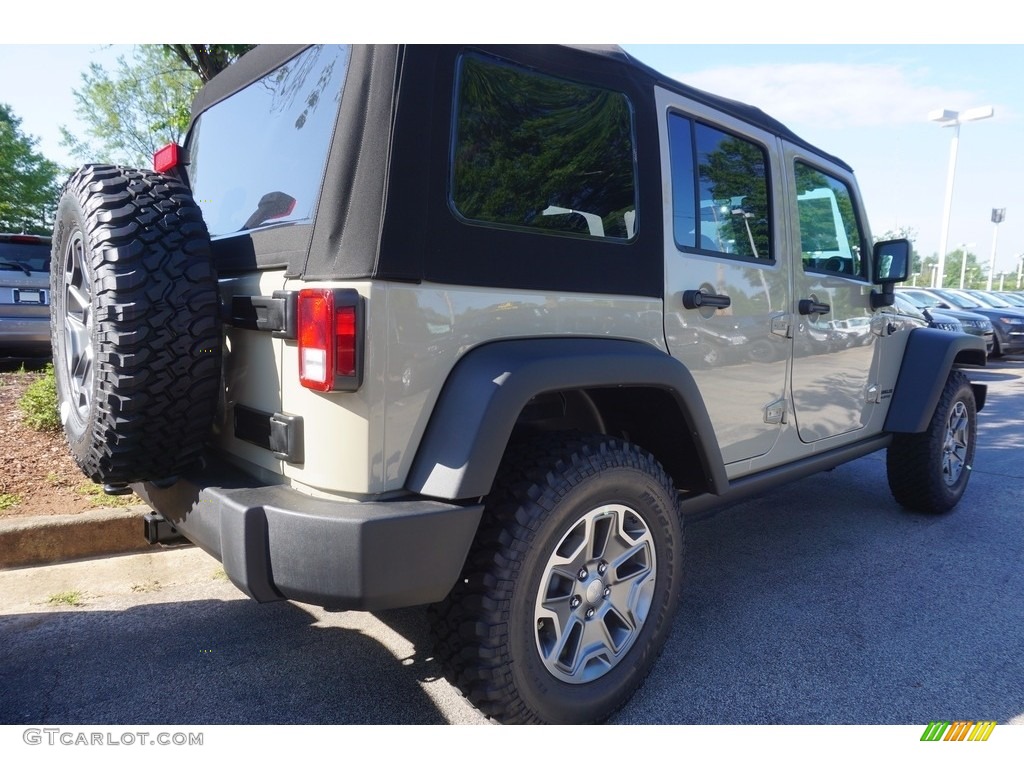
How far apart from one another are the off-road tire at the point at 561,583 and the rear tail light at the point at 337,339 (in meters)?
0.57

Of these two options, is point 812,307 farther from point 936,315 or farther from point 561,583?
point 936,315

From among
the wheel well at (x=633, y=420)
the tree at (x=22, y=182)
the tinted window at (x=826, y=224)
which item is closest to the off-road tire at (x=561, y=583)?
the wheel well at (x=633, y=420)

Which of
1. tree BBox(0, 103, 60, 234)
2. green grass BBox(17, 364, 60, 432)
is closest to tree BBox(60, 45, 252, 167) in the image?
tree BBox(0, 103, 60, 234)

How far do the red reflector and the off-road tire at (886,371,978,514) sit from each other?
4019 mm

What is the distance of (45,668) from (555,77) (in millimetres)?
2640

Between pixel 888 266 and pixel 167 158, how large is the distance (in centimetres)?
359

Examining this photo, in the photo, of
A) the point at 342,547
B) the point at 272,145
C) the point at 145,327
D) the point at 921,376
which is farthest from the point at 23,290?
the point at 921,376

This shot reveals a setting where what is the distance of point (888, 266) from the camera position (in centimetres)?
380

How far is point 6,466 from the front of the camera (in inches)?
156

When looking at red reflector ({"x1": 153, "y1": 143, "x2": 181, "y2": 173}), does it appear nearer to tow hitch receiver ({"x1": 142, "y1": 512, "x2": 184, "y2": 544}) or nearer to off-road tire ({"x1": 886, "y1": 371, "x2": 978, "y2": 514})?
tow hitch receiver ({"x1": 142, "y1": 512, "x2": 184, "y2": 544})

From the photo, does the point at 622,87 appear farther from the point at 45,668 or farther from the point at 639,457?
the point at 45,668

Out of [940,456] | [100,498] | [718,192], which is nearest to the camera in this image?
[718,192]

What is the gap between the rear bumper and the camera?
5.50 feet
